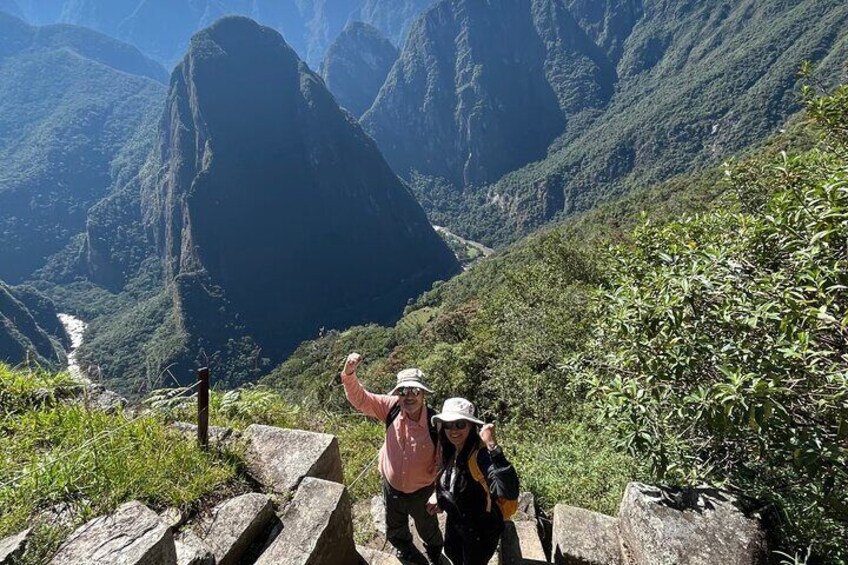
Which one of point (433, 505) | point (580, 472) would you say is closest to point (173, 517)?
point (433, 505)

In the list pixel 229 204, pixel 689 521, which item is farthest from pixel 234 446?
pixel 229 204

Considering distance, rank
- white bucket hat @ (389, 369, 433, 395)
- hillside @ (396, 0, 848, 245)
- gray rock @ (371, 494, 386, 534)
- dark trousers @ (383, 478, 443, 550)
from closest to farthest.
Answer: white bucket hat @ (389, 369, 433, 395) < dark trousers @ (383, 478, 443, 550) < gray rock @ (371, 494, 386, 534) < hillside @ (396, 0, 848, 245)

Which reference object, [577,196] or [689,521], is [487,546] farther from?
[577,196]

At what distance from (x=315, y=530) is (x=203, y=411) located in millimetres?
1316

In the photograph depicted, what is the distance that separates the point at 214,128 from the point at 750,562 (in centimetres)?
16164

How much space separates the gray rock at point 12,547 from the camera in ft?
7.92

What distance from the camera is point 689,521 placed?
3027 mm

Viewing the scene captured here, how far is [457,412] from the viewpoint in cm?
327

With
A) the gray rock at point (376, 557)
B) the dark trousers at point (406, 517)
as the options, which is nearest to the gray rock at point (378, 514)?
the gray rock at point (376, 557)

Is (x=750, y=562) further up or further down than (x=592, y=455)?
further up

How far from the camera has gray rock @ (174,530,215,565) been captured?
2.79 metres

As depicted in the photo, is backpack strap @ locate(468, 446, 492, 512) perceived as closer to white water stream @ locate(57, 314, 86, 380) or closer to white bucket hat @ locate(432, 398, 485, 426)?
white bucket hat @ locate(432, 398, 485, 426)

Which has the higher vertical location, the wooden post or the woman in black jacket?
the wooden post

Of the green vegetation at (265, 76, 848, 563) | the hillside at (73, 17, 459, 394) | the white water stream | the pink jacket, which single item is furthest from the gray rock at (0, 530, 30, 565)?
the hillside at (73, 17, 459, 394)
